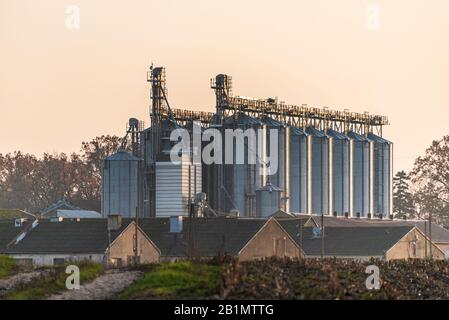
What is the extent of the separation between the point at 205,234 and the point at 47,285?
143 ft

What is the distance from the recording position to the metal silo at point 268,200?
106 metres

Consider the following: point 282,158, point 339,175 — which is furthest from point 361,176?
point 282,158

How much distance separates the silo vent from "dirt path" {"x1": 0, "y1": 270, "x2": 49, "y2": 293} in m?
36.9

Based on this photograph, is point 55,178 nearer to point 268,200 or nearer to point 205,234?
point 268,200

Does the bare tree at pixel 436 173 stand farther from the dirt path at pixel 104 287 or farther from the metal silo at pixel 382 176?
the dirt path at pixel 104 287

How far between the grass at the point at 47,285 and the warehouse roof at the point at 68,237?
34.6 metres

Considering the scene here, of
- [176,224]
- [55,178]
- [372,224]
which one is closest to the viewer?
[176,224]

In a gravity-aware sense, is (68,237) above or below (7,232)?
below

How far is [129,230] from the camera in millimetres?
77312

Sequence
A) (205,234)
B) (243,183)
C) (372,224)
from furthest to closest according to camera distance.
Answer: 1. (372,224)
2. (243,183)
3. (205,234)

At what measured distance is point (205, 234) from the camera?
8200cm

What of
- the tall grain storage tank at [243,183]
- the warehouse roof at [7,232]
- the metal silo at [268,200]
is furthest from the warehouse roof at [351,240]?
the warehouse roof at [7,232]

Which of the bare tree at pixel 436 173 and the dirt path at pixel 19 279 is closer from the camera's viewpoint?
the dirt path at pixel 19 279
